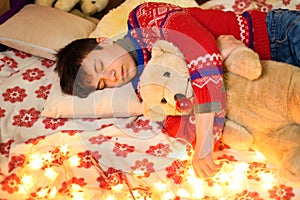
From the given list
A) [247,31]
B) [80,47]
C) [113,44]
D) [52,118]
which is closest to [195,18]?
[247,31]

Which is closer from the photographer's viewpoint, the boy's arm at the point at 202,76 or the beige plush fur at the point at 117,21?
the boy's arm at the point at 202,76

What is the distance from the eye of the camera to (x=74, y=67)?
1446 millimetres

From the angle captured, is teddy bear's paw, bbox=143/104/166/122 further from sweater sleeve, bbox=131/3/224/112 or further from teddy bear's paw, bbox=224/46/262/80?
teddy bear's paw, bbox=224/46/262/80

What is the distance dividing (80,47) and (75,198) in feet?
1.79

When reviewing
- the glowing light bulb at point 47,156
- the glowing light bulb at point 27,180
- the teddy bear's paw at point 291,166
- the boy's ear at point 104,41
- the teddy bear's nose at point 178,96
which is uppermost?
the boy's ear at point 104,41

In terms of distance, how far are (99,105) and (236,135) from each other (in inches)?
19.7

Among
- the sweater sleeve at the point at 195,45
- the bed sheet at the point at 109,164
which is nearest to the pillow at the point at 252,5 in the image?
the sweater sleeve at the point at 195,45

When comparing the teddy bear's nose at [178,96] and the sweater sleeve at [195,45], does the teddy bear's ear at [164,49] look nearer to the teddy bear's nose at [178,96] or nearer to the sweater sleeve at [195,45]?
the sweater sleeve at [195,45]

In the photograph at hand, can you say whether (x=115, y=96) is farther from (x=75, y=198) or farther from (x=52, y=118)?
(x=75, y=198)

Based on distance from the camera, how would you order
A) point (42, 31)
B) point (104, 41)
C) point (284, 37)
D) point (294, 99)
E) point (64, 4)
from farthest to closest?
point (64, 4) → point (42, 31) → point (104, 41) → point (284, 37) → point (294, 99)

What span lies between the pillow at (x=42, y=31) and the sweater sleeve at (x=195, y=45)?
474 mm

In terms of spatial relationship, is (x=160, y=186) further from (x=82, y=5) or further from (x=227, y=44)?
(x=82, y=5)

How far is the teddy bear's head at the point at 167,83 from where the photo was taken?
4.12 feet

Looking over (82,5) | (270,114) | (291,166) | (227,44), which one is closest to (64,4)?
(82,5)
